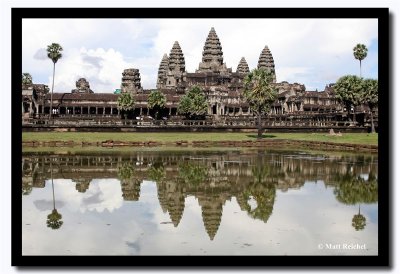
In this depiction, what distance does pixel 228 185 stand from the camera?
25.9 m

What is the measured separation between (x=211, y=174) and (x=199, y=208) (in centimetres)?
1053

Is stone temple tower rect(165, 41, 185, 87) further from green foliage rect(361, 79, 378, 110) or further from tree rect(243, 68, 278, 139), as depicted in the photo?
tree rect(243, 68, 278, 139)

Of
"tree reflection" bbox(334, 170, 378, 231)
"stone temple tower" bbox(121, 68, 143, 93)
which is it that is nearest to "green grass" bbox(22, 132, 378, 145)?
"tree reflection" bbox(334, 170, 378, 231)

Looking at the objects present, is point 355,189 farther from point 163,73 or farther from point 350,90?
point 163,73

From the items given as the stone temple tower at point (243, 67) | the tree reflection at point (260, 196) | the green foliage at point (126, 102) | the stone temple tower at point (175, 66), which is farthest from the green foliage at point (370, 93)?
the stone temple tower at point (243, 67)

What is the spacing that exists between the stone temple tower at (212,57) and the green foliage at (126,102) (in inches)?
1712

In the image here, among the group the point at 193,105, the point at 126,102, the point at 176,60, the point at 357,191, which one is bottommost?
the point at 357,191

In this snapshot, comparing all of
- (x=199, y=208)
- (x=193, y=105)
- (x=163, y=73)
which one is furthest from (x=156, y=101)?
(x=199, y=208)

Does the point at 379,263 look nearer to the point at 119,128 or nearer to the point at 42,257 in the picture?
the point at 42,257

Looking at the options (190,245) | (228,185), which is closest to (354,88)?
(228,185)

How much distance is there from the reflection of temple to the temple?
38.7m

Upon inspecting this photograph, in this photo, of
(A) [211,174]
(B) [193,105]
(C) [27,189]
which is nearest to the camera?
(C) [27,189]

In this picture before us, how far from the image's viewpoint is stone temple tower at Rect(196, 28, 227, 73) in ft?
476

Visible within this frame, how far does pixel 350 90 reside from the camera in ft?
268
